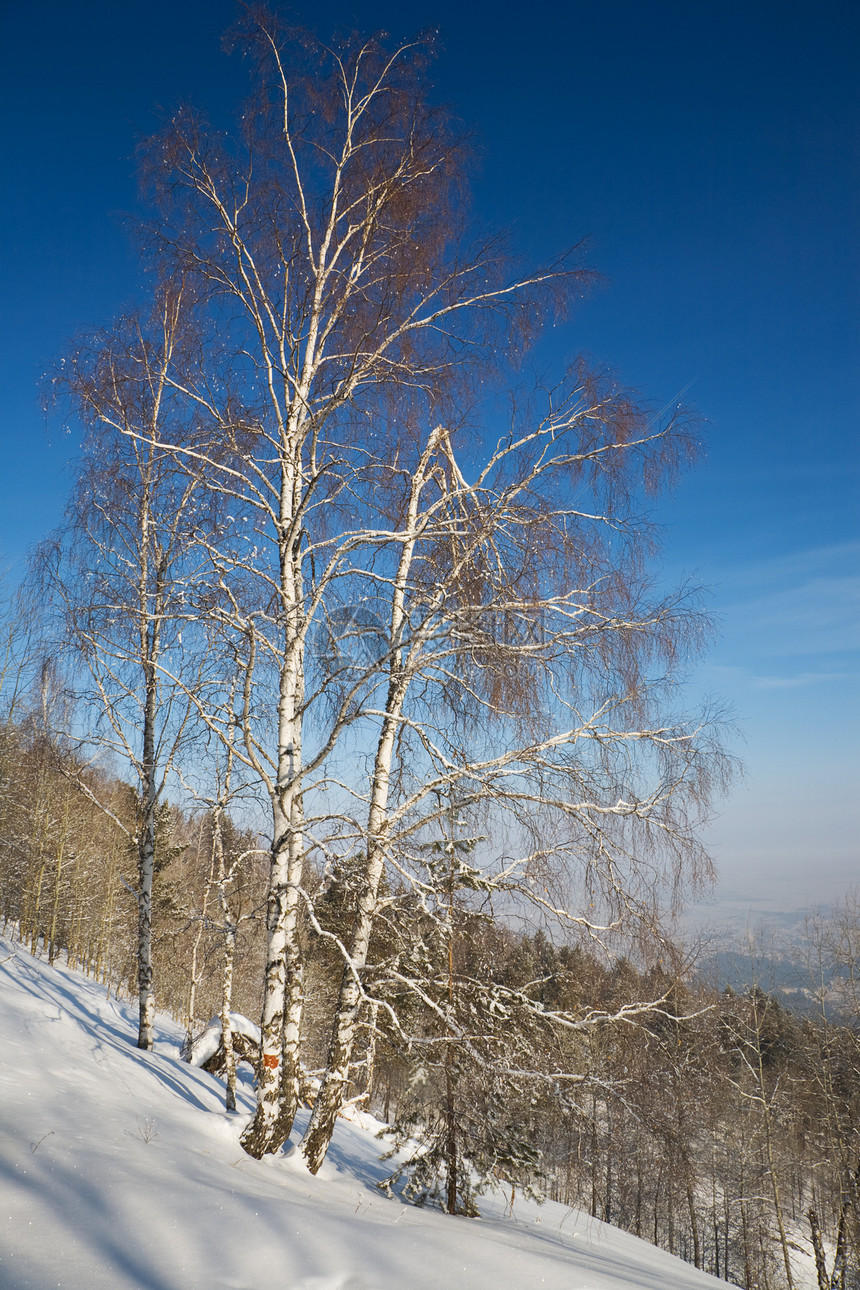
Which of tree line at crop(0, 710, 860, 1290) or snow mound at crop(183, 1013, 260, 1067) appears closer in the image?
tree line at crop(0, 710, 860, 1290)

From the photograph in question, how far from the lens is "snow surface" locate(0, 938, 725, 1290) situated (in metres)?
2.83

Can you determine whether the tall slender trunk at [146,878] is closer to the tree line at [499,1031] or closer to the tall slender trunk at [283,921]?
the tree line at [499,1031]

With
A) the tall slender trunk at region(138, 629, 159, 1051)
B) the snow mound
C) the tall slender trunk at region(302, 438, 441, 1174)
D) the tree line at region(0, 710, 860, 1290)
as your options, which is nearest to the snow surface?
the tall slender trunk at region(302, 438, 441, 1174)

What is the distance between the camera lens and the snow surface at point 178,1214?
2.83 metres

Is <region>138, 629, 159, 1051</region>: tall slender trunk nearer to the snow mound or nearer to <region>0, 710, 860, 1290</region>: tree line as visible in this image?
<region>0, 710, 860, 1290</region>: tree line

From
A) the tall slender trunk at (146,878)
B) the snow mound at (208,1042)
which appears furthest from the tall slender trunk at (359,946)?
the snow mound at (208,1042)

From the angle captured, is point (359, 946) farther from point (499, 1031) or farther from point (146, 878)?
point (146, 878)

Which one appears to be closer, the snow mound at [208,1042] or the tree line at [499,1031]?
the tree line at [499,1031]

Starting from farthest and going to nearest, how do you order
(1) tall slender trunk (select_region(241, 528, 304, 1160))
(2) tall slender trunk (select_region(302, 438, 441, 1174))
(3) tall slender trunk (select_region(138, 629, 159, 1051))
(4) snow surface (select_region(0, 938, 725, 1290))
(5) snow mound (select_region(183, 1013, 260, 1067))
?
(5) snow mound (select_region(183, 1013, 260, 1067)) → (3) tall slender trunk (select_region(138, 629, 159, 1051)) → (2) tall slender trunk (select_region(302, 438, 441, 1174)) → (1) tall slender trunk (select_region(241, 528, 304, 1160)) → (4) snow surface (select_region(0, 938, 725, 1290))

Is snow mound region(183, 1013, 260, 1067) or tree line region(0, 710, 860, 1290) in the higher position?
tree line region(0, 710, 860, 1290)

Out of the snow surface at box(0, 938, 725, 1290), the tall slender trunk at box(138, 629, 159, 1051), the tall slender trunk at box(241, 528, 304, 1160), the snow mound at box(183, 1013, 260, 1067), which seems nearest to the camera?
the snow surface at box(0, 938, 725, 1290)

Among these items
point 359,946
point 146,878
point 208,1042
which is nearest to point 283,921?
point 359,946

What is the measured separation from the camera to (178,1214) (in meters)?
3.28

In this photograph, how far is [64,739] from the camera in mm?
8516
